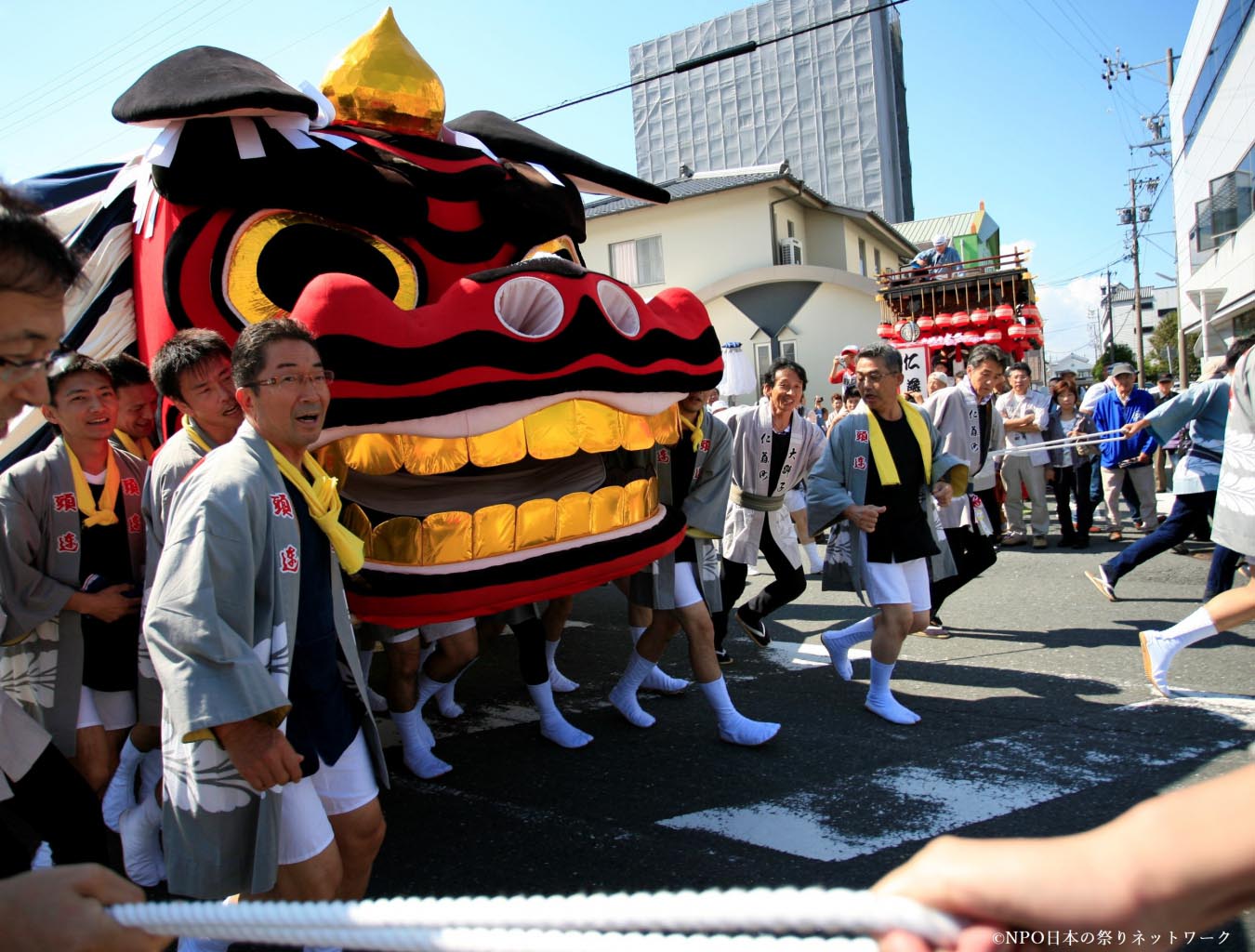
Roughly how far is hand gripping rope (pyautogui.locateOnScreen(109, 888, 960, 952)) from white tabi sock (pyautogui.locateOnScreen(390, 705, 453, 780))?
9.25 ft

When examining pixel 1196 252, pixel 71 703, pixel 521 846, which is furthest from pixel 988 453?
pixel 1196 252

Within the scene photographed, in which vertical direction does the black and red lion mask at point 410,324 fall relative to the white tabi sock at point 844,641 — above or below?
above

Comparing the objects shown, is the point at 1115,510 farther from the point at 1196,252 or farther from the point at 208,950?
the point at 1196,252

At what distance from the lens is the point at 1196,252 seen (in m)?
27.8

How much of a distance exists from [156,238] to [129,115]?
0.41 m

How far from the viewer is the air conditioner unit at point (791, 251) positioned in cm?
2281

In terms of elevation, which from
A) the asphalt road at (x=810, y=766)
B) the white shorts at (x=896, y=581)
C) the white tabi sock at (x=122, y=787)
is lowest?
the asphalt road at (x=810, y=766)

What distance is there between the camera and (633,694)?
445 centimetres

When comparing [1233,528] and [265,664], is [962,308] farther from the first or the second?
[265,664]

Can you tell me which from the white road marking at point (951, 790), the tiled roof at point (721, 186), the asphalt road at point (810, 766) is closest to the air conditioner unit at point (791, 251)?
the tiled roof at point (721, 186)

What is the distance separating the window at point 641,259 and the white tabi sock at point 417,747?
20.5 m

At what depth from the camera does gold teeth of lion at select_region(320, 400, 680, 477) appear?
9.34ft

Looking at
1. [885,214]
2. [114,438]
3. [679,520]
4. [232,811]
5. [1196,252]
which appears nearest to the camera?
[232,811]

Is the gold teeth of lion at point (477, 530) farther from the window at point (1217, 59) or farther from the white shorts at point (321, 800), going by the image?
the window at point (1217, 59)
